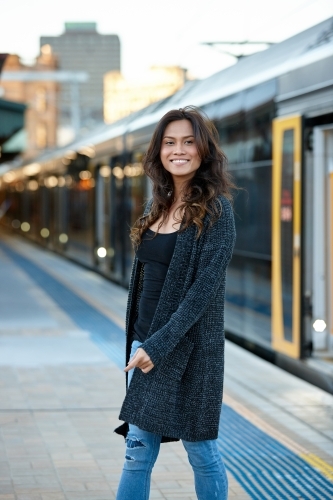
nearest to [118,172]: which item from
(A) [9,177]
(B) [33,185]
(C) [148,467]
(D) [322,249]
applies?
(D) [322,249]

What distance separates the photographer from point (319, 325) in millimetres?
7910

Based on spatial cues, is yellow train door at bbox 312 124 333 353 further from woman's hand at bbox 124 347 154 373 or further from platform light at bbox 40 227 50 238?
platform light at bbox 40 227 50 238

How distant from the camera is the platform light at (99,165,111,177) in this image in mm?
18309

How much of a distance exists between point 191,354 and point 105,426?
2862 millimetres

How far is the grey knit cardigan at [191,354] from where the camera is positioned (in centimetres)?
361

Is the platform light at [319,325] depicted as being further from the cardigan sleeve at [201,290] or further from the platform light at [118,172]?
the platform light at [118,172]

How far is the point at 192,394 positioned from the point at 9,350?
5.97 meters

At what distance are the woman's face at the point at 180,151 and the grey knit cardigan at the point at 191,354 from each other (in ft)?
0.58

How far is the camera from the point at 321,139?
779cm

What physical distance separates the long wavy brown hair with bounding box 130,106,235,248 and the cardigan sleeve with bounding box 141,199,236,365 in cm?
7

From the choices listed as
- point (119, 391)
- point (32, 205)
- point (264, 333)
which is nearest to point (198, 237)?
point (119, 391)

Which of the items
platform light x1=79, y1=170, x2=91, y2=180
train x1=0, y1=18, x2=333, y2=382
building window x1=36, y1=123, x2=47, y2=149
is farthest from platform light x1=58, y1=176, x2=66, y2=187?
building window x1=36, y1=123, x2=47, y2=149

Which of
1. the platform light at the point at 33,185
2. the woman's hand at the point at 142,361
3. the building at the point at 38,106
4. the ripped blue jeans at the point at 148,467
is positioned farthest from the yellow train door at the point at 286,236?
the building at the point at 38,106

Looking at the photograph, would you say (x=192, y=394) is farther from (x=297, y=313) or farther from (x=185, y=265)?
(x=297, y=313)
